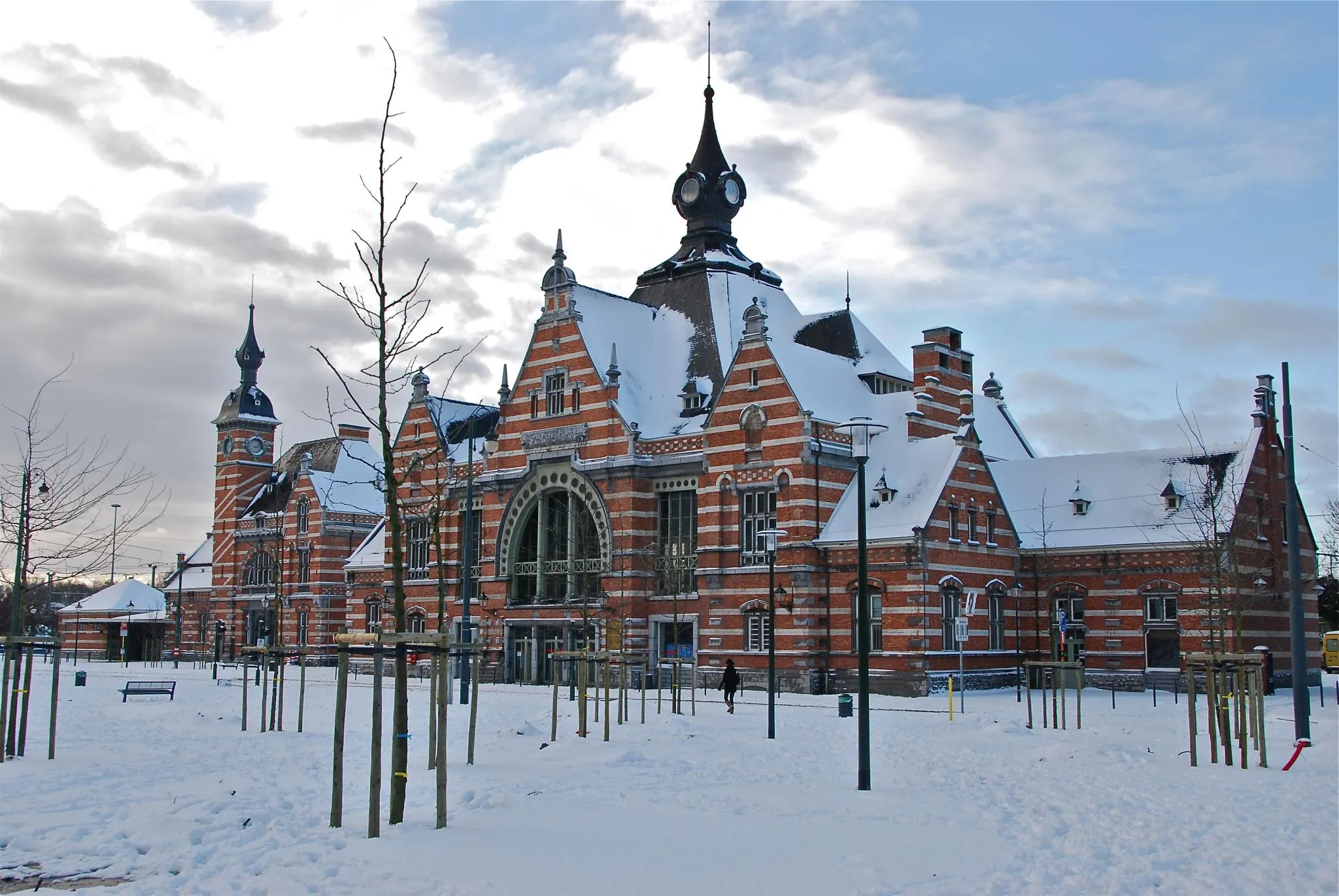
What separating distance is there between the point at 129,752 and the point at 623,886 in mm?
14299

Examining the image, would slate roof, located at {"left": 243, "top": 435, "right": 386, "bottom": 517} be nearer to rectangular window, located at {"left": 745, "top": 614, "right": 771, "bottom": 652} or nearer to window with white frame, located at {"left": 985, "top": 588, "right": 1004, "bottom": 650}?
rectangular window, located at {"left": 745, "top": 614, "right": 771, "bottom": 652}

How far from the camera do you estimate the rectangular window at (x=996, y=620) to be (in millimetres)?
47062

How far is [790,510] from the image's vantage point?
46.4 metres

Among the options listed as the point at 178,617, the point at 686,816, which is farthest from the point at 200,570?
the point at 686,816

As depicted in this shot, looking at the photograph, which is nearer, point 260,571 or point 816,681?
point 816,681

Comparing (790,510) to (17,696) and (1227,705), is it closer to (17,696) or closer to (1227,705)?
(1227,705)

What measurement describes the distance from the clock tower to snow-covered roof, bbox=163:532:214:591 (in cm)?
168

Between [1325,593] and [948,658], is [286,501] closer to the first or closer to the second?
[948,658]

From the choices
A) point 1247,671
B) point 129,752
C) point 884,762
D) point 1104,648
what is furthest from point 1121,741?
point 1104,648

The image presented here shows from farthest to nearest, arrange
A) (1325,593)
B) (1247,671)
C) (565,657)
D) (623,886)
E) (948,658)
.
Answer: (1325,593), (948,658), (565,657), (1247,671), (623,886)

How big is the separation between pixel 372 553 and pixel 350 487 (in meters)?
12.0

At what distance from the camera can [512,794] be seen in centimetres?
→ 1723

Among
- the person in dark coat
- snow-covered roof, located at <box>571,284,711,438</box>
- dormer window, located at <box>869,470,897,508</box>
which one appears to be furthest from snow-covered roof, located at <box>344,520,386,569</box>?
the person in dark coat

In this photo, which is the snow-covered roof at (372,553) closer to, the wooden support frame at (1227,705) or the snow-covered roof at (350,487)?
the snow-covered roof at (350,487)
